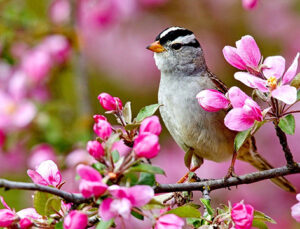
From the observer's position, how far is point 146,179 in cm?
153

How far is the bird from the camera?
8.38ft

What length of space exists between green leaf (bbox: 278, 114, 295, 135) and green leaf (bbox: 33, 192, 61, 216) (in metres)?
0.68

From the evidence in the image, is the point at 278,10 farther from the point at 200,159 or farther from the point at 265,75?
the point at 265,75

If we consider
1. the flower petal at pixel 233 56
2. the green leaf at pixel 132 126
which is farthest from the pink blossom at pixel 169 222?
the flower petal at pixel 233 56

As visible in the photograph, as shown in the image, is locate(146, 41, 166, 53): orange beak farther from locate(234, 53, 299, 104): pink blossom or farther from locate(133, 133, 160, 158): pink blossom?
locate(133, 133, 160, 158): pink blossom

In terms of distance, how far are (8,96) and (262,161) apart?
1651 mm

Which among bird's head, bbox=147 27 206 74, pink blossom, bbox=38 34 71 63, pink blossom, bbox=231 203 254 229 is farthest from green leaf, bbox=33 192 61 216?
pink blossom, bbox=38 34 71 63

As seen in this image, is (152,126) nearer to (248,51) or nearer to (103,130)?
(103,130)

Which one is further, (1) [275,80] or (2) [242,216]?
(1) [275,80]

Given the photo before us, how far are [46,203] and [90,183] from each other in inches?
8.5

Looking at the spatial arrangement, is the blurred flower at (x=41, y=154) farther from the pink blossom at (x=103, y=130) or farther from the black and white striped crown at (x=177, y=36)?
the pink blossom at (x=103, y=130)

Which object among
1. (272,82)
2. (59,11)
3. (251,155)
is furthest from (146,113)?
(59,11)

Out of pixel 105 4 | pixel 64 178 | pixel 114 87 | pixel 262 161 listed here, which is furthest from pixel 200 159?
pixel 114 87

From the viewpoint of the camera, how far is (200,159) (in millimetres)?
2838
